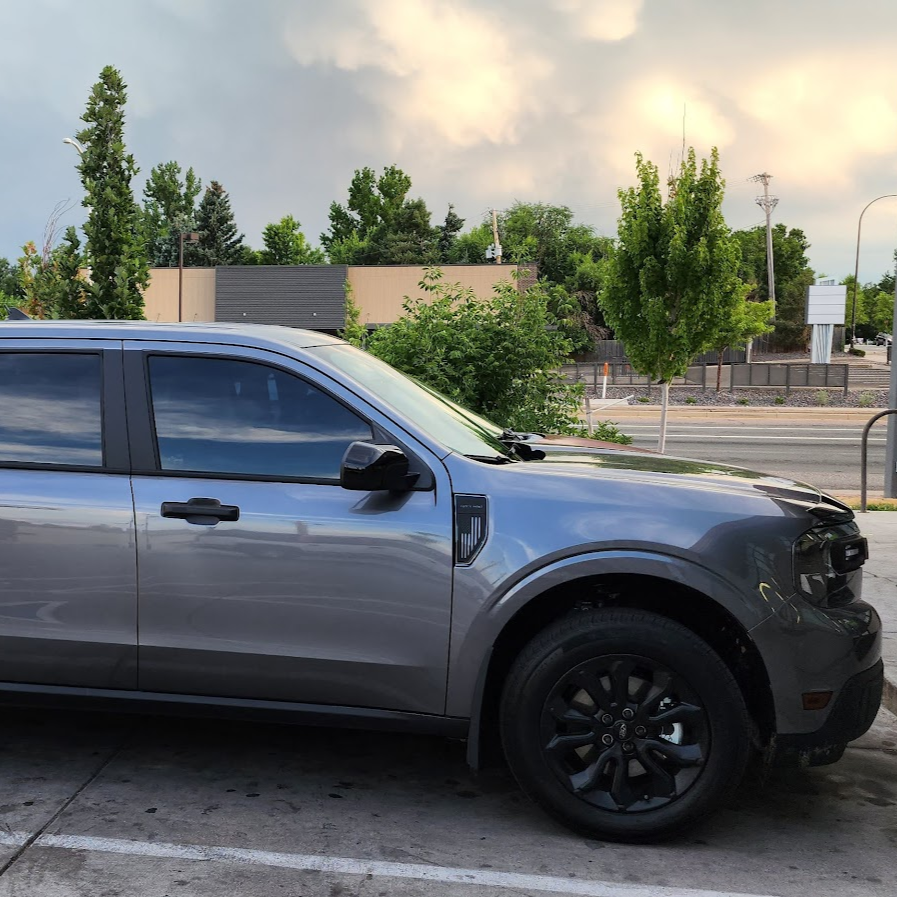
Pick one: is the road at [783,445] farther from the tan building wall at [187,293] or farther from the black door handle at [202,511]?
the tan building wall at [187,293]

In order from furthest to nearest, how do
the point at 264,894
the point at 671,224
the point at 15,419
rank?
the point at 671,224 < the point at 15,419 < the point at 264,894

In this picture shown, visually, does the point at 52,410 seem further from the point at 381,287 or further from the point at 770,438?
the point at 381,287

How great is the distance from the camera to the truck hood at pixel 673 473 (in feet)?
11.9

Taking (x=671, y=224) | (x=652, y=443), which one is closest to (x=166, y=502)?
(x=671, y=224)

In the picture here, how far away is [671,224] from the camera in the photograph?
1653 centimetres

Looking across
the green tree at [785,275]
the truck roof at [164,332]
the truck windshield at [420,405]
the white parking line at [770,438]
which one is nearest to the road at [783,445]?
the white parking line at [770,438]

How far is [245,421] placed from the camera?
3.72 meters

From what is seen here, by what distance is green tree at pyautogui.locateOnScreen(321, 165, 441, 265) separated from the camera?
8788cm

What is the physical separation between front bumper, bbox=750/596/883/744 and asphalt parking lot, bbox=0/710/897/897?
0.48 metres

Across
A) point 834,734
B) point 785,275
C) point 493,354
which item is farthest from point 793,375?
point 785,275

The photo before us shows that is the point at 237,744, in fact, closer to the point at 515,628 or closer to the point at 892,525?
the point at 515,628

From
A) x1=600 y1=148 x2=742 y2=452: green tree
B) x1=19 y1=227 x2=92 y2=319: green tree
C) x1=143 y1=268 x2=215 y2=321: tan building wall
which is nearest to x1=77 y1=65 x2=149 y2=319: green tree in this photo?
x1=19 y1=227 x2=92 y2=319: green tree

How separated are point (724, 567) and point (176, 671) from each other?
6.39ft

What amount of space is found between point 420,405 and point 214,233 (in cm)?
8454
